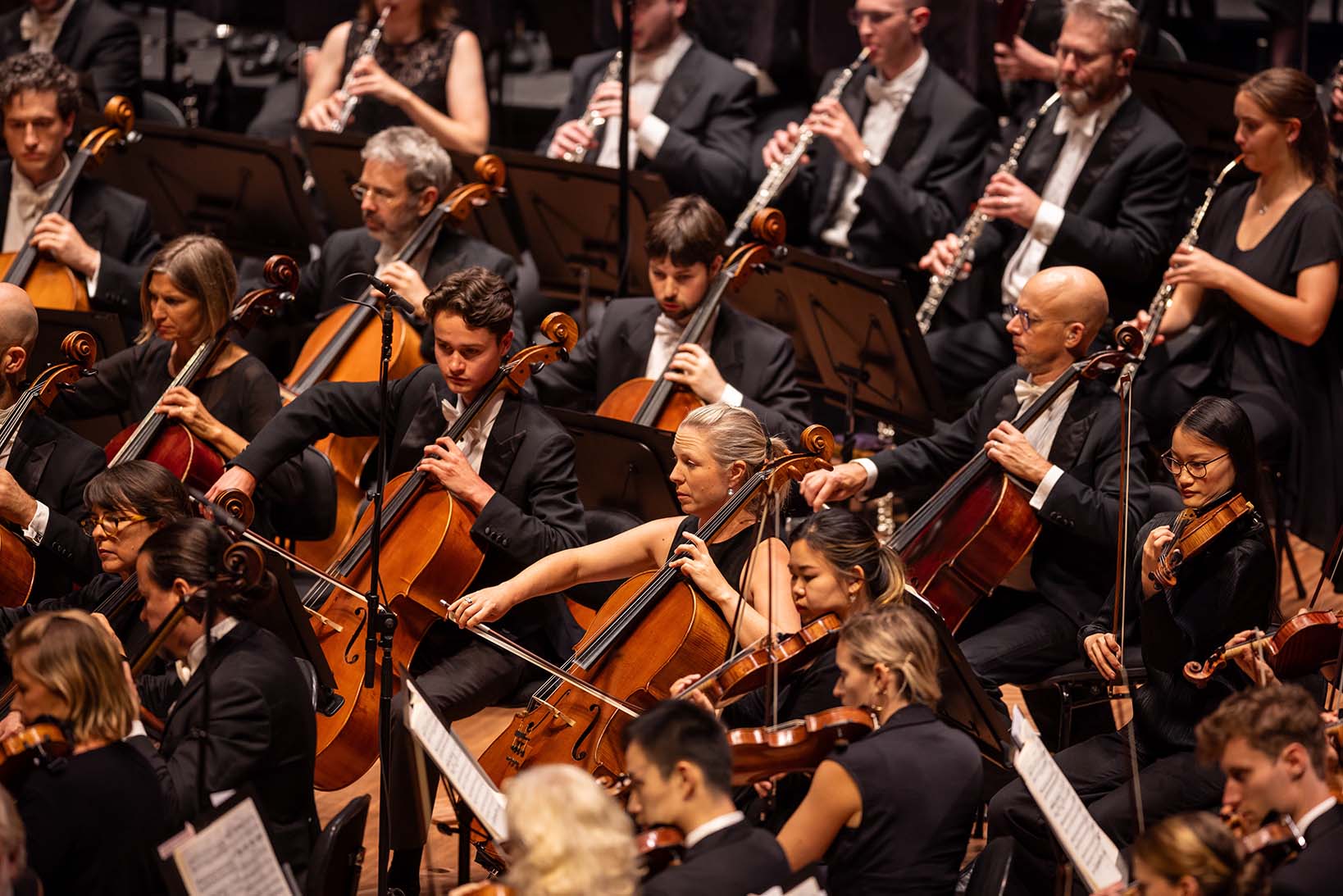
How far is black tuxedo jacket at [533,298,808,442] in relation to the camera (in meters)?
4.95

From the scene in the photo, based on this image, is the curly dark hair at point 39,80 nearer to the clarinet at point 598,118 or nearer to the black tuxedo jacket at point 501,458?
the clarinet at point 598,118

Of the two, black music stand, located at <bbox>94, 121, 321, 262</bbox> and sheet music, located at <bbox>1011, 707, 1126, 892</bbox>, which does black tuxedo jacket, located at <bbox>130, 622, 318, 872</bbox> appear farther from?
black music stand, located at <bbox>94, 121, 321, 262</bbox>

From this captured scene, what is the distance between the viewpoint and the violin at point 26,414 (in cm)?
426

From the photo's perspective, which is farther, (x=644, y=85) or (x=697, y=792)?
(x=644, y=85)

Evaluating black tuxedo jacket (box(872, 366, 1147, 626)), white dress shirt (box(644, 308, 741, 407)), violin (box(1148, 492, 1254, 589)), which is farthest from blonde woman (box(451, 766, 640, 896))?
white dress shirt (box(644, 308, 741, 407))

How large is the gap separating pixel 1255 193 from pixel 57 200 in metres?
3.68

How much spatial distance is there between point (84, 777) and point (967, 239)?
3460 millimetres

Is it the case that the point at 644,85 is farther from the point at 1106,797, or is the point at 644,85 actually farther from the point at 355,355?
the point at 1106,797

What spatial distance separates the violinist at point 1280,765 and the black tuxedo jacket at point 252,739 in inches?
65.1

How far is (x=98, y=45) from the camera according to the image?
7.01 m

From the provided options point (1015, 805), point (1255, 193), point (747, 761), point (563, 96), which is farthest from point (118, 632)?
point (563, 96)

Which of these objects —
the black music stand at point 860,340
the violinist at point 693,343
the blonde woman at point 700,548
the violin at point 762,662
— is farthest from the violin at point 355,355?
Result: the violin at point 762,662

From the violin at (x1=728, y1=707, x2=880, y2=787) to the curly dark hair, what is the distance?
12.4ft

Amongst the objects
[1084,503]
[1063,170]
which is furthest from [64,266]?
[1084,503]
